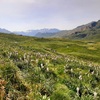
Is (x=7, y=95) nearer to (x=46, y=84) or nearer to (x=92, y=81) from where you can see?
(x=46, y=84)

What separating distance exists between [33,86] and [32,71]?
2900 millimetres

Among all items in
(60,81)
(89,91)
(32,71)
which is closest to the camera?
(89,91)

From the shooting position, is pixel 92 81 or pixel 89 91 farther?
pixel 92 81

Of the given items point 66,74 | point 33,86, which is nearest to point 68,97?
point 33,86

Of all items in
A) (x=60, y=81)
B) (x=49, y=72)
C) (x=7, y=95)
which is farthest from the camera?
(x=49, y=72)

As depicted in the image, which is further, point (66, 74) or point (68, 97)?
point (66, 74)

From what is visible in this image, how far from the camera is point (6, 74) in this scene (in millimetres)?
11328

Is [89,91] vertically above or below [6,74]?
below

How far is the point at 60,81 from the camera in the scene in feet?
41.8

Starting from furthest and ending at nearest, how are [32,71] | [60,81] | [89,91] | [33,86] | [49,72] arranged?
[49,72] → [32,71] → [60,81] → [89,91] → [33,86]

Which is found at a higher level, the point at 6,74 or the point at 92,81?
the point at 6,74

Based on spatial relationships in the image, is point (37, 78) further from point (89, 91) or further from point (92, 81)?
point (92, 81)

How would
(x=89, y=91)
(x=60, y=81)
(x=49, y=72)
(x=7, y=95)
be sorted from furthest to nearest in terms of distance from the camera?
(x=49, y=72) → (x=60, y=81) → (x=89, y=91) → (x=7, y=95)

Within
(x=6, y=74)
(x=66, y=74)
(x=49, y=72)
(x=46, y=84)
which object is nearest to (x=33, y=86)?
(x=46, y=84)
